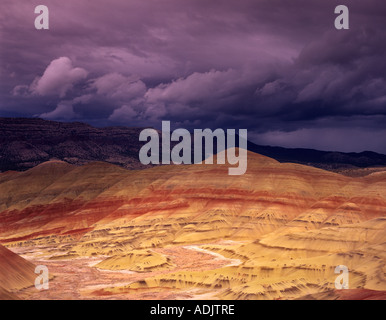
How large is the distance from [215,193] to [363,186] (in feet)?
152

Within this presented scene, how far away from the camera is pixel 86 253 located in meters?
145

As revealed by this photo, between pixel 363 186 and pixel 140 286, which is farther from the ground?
pixel 363 186

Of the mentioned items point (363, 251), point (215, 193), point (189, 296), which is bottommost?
point (189, 296)

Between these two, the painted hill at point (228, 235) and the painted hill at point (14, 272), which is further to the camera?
the painted hill at point (228, 235)

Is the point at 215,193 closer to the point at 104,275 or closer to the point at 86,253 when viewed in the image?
the point at 86,253

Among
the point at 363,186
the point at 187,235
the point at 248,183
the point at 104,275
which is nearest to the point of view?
the point at 104,275

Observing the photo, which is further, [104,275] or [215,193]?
[215,193]

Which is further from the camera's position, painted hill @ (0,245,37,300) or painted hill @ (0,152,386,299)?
painted hill @ (0,152,386,299)

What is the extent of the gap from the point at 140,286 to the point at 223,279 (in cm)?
1414

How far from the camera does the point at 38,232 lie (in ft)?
596

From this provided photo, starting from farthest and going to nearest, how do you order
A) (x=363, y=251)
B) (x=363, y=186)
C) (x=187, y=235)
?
(x=363, y=186) < (x=187, y=235) < (x=363, y=251)

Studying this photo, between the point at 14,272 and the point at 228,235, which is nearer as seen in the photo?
the point at 14,272

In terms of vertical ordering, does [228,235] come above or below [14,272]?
above
